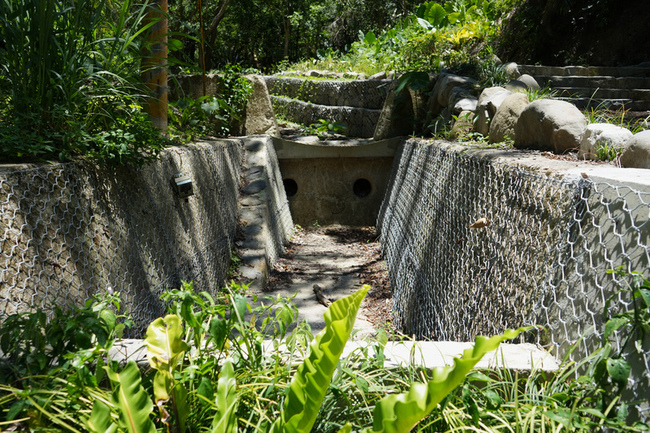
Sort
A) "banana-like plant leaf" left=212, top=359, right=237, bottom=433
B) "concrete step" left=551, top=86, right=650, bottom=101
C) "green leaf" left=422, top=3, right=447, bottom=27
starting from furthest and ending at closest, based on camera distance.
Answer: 1. "green leaf" left=422, top=3, right=447, bottom=27
2. "concrete step" left=551, top=86, right=650, bottom=101
3. "banana-like plant leaf" left=212, top=359, right=237, bottom=433

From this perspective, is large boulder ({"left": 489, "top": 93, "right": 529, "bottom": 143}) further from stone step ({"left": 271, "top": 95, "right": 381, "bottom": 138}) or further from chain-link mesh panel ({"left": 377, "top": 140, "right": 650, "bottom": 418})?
stone step ({"left": 271, "top": 95, "right": 381, "bottom": 138})

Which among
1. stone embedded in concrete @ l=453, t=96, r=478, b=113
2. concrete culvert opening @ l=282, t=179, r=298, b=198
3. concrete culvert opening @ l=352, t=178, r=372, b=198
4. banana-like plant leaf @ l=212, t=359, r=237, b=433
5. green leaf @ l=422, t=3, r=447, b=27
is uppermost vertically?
green leaf @ l=422, t=3, r=447, b=27

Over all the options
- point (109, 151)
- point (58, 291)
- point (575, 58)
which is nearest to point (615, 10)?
point (575, 58)

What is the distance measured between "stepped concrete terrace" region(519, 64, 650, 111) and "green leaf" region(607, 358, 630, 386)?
5087mm

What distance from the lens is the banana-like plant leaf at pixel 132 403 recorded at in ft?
3.89

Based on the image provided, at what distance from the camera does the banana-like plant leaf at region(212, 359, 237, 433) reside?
1.21m

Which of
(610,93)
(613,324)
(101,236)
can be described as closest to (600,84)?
(610,93)

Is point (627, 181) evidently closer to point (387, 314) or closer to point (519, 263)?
point (519, 263)

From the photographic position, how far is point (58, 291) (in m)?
2.10

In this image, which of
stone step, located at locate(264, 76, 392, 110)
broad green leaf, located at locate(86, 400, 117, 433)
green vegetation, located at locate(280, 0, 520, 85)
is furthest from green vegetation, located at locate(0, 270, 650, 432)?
stone step, located at locate(264, 76, 392, 110)

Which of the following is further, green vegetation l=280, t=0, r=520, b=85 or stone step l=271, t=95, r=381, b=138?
stone step l=271, t=95, r=381, b=138

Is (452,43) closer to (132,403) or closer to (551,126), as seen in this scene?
(551,126)

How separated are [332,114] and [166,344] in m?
8.67

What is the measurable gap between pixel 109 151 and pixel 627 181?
2.53 m
